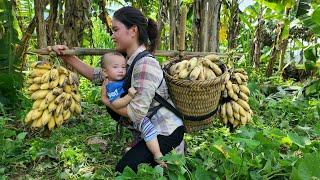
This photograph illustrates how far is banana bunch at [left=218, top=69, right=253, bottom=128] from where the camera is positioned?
3.15 metres

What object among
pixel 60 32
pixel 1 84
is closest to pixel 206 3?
pixel 60 32

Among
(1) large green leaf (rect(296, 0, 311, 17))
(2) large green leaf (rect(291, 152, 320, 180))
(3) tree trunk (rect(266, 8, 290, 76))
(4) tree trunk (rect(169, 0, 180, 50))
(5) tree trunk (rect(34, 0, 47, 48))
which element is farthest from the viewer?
(3) tree trunk (rect(266, 8, 290, 76))

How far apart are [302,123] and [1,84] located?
112 inches

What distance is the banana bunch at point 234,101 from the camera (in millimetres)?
3148

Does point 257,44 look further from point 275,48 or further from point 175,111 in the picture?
point 175,111

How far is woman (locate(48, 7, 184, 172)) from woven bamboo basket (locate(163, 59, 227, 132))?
0.21 feet

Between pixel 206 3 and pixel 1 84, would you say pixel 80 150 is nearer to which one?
pixel 1 84

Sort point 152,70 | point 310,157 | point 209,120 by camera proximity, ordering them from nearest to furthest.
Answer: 1. point 310,157
2. point 152,70
3. point 209,120

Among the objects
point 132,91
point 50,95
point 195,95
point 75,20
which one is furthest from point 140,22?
point 75,20

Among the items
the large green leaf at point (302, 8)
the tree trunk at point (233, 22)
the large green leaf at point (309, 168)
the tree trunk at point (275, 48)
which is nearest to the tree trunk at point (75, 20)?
the large green leaf at point (309, 168)

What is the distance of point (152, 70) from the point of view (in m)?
2.85

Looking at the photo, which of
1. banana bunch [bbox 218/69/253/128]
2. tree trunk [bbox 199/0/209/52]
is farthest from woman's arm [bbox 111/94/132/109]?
tree trunk [bbox 199/0/209/52]

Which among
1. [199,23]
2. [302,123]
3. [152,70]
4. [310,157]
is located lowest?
[302,123]

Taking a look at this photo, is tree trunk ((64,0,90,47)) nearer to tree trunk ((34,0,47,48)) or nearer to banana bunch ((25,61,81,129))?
tree trunk ((34,0,47,48))
